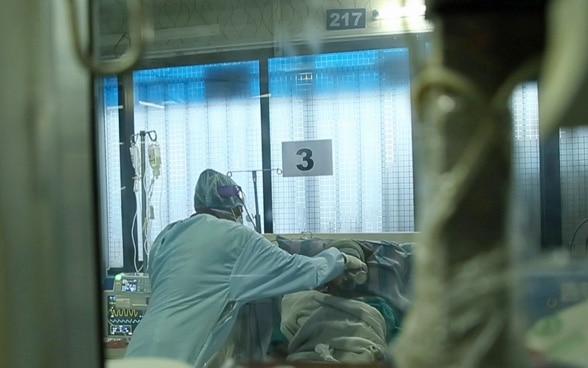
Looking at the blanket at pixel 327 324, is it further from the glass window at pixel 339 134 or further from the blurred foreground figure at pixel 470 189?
the blurred foreground figure at pixel 470 189

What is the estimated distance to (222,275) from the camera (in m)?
1.61

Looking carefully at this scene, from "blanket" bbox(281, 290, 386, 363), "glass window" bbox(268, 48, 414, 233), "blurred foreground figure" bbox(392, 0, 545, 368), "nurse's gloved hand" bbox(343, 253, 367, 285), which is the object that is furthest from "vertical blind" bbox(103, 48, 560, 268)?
"blurred foreground figure" bbox(392, 0, 545, 368)

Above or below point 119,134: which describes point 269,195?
below

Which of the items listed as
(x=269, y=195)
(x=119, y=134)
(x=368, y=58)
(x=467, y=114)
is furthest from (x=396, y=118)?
(x=467, y=114)

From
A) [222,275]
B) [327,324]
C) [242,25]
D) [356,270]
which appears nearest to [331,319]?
[327,324]

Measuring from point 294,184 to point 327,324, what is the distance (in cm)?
47

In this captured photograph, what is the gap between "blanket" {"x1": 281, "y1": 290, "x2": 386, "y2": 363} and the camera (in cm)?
149

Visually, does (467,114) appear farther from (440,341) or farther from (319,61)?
(319,61)

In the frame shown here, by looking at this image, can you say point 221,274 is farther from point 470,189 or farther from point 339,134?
point 470,189

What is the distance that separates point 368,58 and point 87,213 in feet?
4.98

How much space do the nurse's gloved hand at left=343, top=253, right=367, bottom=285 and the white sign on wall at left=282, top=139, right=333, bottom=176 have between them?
310mm

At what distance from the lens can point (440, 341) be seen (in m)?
0.20

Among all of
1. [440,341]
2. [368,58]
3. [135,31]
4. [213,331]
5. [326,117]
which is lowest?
[213,331]

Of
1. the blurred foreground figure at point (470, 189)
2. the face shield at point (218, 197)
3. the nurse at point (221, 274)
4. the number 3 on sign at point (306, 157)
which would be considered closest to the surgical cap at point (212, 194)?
the face shield at point (218, 197)
